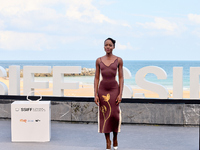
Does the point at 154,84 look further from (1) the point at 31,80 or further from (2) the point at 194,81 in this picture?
(1) the point at 31,80

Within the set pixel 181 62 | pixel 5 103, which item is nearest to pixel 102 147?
pixel 5 103

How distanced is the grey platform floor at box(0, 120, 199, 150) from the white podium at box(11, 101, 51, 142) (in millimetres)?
185

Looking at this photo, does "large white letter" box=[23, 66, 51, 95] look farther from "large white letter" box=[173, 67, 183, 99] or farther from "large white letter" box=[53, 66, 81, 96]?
"large white letter" box=[173, 67, 183, 99]

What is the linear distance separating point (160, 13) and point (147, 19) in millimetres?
2366

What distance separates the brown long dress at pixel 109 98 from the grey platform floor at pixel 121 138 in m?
0.64

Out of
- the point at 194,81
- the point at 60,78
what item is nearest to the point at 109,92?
the point at 60,78

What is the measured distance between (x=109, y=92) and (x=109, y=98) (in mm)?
99

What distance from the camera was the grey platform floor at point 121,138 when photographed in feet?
20.1

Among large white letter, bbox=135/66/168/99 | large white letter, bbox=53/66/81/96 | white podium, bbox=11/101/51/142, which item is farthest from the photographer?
large white letter, bbox=53/66/81/96

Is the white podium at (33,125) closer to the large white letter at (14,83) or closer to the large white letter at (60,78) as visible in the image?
the large white letter at (60,78)

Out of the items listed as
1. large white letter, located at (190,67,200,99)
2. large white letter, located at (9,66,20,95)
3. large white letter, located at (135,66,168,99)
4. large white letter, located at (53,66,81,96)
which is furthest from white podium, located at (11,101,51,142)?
large white letter, located at (190,67,200,99)

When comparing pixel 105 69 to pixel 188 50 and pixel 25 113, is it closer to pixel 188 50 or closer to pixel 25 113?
pixel 25 113

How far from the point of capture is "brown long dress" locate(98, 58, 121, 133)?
556cm

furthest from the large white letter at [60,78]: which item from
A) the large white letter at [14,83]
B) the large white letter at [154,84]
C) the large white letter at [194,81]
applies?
the large white letter at [194,81]
